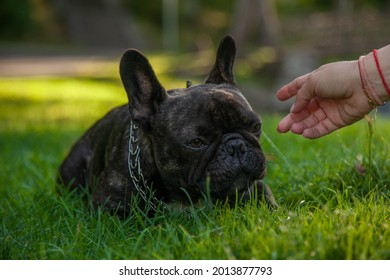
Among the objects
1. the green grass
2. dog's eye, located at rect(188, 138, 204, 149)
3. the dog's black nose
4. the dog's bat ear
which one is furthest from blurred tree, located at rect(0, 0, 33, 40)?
the dog's black nose

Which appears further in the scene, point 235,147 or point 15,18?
point 15,18

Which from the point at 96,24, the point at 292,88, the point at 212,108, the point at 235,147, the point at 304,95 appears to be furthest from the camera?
the point at 96,24

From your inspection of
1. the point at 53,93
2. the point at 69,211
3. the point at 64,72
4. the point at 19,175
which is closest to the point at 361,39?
the point at 64,72

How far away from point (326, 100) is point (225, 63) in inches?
26.6

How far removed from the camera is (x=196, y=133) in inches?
119

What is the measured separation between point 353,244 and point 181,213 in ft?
3.60

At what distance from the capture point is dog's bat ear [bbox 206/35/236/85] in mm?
3539

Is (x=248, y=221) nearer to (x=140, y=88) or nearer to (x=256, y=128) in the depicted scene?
(x=256, y=128)

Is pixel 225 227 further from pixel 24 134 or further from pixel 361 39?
pixel 361 39

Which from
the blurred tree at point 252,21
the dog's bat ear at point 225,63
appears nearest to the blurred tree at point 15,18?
the blurred tree at point 252,21

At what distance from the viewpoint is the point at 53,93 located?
461 inches

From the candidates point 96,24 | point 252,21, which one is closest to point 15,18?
point 96,24

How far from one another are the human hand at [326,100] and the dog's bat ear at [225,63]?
1.15 ft

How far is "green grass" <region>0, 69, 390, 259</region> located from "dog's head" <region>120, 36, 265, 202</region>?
0.59ft
